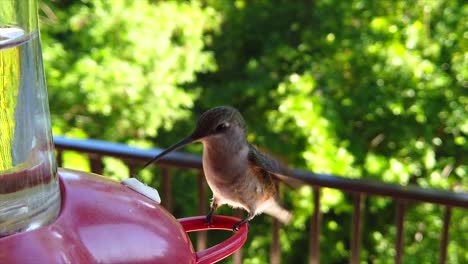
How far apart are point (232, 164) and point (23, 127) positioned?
51 cm

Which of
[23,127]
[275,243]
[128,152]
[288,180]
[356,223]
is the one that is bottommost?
[275,243]

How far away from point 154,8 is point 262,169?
3.60 m

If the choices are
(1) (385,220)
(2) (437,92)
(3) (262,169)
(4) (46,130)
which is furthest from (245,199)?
(1) (385,220)

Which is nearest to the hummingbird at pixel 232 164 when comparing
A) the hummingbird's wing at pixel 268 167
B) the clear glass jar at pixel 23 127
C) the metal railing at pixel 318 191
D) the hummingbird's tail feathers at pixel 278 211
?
the hummingbird's wing at pixel 268 167

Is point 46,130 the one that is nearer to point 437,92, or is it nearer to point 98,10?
point 437,92

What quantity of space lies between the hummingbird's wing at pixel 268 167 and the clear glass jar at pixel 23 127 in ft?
1.70

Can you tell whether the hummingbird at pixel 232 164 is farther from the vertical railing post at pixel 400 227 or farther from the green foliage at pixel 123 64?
the green foliage at pixel 123 64

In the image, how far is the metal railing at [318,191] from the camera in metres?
2.03

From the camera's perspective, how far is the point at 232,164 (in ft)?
3.68

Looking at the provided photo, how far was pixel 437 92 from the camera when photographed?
383cm

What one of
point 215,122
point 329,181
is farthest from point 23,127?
point 329,181

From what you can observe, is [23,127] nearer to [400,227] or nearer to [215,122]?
[215,122]

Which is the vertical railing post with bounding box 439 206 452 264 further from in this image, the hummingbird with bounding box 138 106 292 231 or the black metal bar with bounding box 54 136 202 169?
the hummingbird with bounding box 138 106 292 231

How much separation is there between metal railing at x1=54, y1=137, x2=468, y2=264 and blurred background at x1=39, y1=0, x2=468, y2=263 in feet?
3.79
